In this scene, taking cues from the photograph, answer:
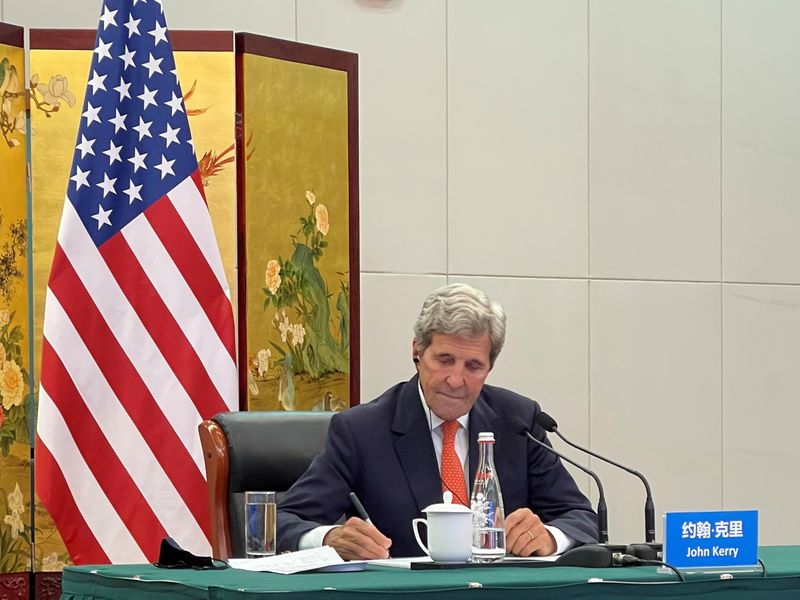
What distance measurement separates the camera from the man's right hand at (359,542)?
2.58 metres

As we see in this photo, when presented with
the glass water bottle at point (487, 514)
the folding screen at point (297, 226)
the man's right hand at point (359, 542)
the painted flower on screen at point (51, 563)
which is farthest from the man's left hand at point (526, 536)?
the painted flower on screen at point (51, 563)

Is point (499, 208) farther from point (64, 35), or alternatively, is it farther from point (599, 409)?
point (64, 35)

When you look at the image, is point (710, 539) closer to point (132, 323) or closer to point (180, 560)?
point (180, 560)

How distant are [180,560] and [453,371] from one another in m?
0.96

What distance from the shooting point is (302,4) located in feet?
17.1

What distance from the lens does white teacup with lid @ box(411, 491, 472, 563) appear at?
2.42m

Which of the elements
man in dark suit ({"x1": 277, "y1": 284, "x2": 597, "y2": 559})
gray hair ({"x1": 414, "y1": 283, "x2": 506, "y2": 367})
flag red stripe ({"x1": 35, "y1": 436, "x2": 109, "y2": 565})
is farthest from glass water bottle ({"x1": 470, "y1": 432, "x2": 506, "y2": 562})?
flag red stripe ({"x1": 35, "y1": 436, "x2": 109, "y2": 565})

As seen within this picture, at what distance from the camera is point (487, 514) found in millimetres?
2648

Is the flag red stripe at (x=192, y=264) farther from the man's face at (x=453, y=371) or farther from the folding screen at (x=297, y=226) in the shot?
the man's face at (x=453, y=371)

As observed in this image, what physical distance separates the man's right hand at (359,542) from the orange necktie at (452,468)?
20.6 inches

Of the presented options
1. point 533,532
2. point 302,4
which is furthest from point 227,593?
point 302,4

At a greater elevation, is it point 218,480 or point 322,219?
point 322,219

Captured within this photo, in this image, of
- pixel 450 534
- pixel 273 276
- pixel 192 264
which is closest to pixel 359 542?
A: pixel 450 534

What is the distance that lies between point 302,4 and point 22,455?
6.97 feet
